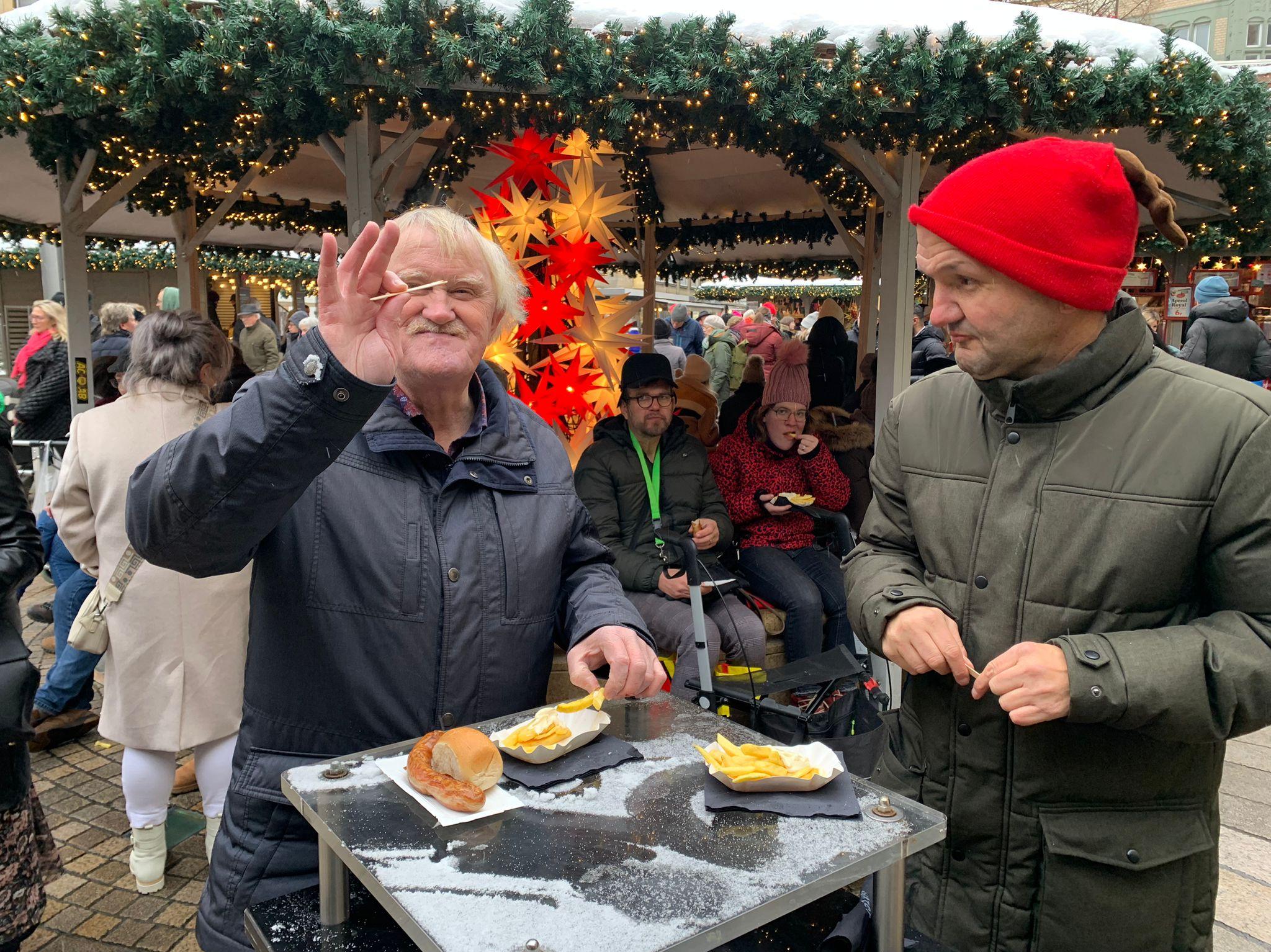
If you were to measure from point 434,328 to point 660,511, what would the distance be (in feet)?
8.87

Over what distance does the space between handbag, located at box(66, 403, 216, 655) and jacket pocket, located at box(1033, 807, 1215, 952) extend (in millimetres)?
2787

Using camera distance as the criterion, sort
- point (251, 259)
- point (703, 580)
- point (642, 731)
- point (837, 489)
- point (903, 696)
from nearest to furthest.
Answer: point (642, 731) → point (903, 696) → point (703, 580) → point (837, 489) → point (251, 259)

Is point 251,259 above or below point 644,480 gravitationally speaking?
above

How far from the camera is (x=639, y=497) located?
4.26 metres

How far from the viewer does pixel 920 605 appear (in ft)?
5.24

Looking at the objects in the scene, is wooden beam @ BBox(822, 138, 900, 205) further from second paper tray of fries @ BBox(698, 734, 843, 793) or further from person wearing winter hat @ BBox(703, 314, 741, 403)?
person wearing winter hat @ BBox(703, 314, 741, 403)

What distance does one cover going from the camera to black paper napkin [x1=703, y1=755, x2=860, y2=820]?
3.78 feet

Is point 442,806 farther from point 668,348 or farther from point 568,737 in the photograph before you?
point 668,348

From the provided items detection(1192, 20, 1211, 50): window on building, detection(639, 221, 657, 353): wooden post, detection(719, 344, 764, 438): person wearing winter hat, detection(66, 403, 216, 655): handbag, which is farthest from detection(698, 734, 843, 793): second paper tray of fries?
detection(1192, 20, 1211, 50): window on building

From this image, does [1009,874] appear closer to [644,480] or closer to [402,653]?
[402,653]

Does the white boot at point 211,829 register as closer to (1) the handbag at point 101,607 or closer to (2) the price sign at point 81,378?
(1) the handbag at point 101,607

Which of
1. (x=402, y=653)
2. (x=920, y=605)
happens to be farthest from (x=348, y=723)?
(x=920, y=605)

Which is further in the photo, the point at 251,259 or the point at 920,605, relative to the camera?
the point at 251,259

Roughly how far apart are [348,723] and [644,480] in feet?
9.21
